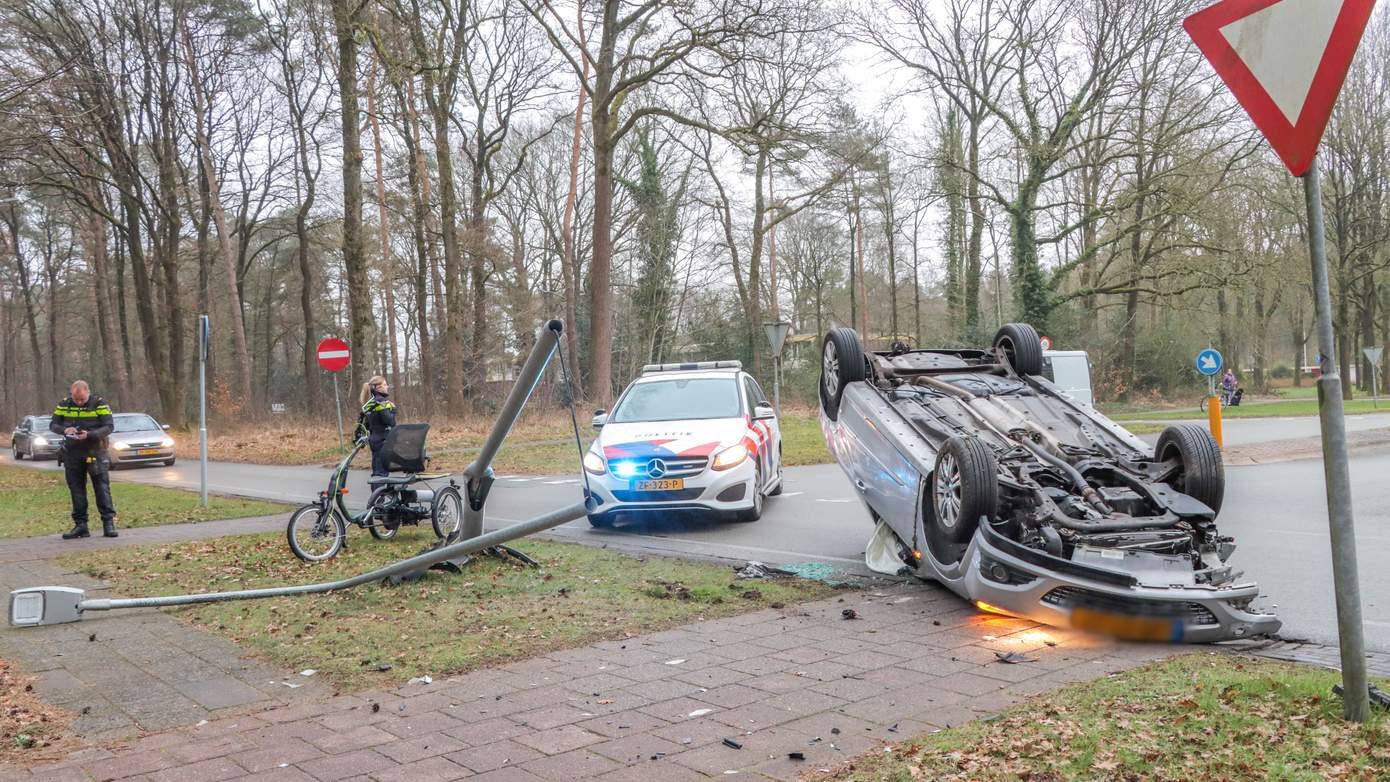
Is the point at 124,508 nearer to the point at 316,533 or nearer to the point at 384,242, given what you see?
the point at 316,533

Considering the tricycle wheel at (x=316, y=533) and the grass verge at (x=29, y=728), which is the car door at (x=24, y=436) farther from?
the grass verge at (x=29, y=728)

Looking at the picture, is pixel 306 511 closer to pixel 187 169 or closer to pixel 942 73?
pixel 942 73

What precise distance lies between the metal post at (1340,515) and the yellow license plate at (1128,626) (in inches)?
65.1

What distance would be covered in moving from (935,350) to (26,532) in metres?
12.3

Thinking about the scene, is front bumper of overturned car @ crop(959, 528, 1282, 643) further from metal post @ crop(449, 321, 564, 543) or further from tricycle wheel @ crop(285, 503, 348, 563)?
tricycle wheel @ crop(285, 503, 348, 563)

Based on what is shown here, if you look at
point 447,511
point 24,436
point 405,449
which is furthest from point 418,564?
point 24,436

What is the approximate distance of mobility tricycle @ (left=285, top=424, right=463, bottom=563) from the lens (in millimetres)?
10719


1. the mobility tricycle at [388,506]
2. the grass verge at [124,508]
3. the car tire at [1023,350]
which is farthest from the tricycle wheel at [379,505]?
the car tire at [1023,350]

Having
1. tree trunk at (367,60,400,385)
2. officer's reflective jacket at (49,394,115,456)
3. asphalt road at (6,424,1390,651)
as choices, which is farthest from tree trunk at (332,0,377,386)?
officer's reflective jacket at (49,394,115,456)

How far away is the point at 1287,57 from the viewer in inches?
170

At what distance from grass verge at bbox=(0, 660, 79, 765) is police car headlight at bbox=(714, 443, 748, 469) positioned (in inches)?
285

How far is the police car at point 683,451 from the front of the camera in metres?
11.9

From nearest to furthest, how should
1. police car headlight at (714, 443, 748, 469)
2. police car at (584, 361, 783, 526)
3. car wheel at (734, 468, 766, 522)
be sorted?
police car at (584, 361, 783, 526), police car headlight at (714, 443, 748, 469), car wheel at (734, 468, 766, 522)

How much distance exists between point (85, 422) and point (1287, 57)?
1376 cm
